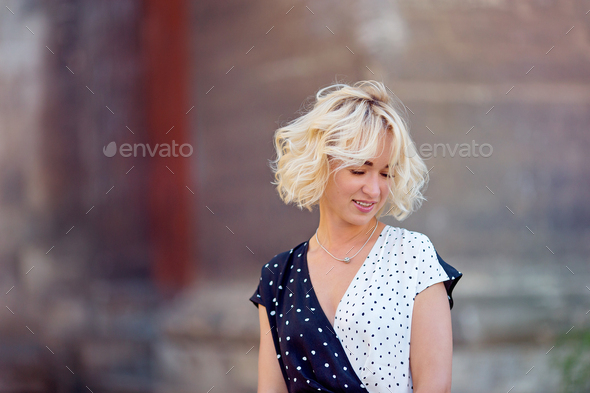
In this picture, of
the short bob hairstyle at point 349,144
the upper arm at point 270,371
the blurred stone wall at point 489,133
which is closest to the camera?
the short bob hairstyle at point 349,144

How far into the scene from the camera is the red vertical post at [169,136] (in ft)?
14.1

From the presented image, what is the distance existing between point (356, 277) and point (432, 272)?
226mm

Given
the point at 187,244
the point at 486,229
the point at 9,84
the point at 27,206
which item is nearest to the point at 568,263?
the point at 486,229

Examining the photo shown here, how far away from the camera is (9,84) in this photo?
5656 millimetres

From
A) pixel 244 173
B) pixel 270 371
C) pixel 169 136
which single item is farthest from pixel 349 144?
pixel 169 136

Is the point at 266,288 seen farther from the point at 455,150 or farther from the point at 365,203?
the point at 455,150

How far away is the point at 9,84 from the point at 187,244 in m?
2.88

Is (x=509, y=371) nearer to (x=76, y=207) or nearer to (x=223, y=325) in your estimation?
(x=223, y=325)

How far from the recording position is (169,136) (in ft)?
14.5

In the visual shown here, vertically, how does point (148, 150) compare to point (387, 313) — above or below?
above

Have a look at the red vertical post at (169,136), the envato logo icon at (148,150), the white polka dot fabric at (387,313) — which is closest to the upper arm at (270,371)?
the white polka dot fabric at (387,313)

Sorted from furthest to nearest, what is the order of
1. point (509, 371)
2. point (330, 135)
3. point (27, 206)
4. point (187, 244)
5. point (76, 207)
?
point (27, 206), point (76, 207), point (187, 244), point (509, 371), point (330, 135)

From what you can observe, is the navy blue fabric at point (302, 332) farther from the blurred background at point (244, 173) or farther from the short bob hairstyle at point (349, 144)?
the blurred background at point (244, 173)

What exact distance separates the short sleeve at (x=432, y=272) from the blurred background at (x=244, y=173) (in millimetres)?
2092
